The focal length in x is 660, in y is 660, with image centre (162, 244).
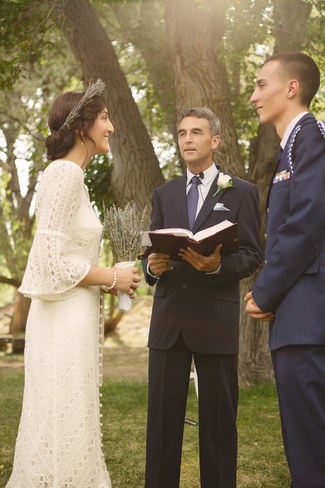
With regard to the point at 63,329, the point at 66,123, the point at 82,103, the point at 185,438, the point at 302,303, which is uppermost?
the point at 82,103

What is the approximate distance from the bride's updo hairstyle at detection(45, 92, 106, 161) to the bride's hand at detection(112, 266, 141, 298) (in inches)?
26.7

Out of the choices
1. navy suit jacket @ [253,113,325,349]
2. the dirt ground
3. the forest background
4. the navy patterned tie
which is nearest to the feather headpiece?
the navy patterned tie

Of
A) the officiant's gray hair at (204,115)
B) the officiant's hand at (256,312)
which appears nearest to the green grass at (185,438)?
the officiant's hand at (256,312)

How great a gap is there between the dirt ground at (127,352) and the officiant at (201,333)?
8086 mm

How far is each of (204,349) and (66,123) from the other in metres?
1.53

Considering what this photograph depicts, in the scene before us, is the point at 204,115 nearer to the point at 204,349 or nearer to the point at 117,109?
the point at 204,349

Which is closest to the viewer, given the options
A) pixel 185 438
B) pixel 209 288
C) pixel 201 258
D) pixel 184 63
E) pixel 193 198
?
pixel 201 258

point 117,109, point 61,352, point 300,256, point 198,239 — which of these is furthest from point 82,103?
point 117,109

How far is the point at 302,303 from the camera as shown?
298 cm

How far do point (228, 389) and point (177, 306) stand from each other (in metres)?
0.58

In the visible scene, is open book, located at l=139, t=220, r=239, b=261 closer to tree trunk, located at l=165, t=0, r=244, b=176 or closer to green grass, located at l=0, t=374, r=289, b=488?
green grass, located at l=0, t=374, r=289, b=488

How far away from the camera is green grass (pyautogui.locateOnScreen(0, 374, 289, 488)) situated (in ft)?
16.0

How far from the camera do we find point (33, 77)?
1546 centimetres

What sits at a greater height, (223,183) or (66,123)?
(66,123)
